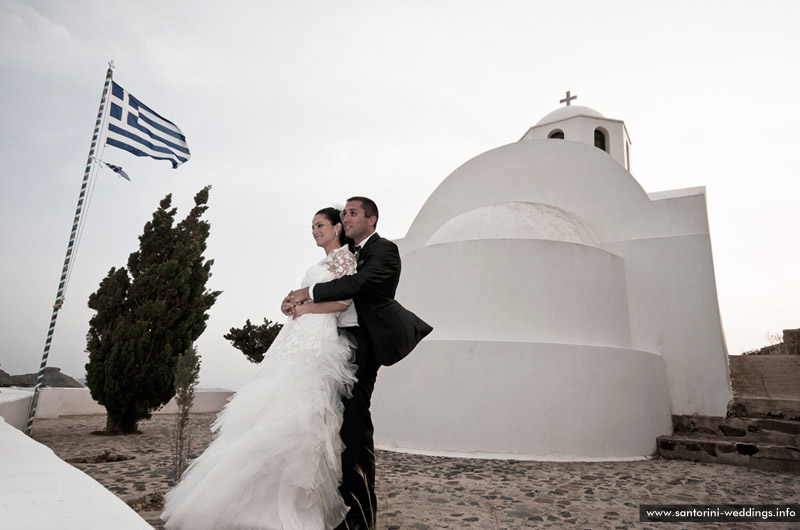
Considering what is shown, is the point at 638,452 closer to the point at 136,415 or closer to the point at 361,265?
the point at 361,265

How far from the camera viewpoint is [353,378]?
2.61 m

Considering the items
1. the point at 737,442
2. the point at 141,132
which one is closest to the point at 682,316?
the point at 737,442

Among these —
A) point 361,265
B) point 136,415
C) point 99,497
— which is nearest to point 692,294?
point 361,265

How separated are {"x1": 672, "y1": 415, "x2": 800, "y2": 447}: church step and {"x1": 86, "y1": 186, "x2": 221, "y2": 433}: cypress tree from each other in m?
7.40

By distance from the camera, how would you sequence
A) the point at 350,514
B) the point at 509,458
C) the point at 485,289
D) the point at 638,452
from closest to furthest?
the point at 350,514, the point at 509,458, the point at 638,452, the point at 485,289

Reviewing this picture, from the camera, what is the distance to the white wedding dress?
7.27ft

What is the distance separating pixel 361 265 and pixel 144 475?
307cm

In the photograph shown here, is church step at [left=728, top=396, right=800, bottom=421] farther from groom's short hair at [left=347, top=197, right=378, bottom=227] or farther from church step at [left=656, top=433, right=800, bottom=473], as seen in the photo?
groom's short hair at [left=347, top=197, right=378, bottom=227]

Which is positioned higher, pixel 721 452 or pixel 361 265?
pixel 361 265

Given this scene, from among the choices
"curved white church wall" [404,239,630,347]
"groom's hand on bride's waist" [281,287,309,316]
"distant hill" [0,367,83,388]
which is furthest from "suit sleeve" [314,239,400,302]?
"distant hill" [0,367,83,388]

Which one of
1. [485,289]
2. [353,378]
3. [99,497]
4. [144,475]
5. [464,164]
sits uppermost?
[464,164]

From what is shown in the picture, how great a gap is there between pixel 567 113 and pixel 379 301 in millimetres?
10461

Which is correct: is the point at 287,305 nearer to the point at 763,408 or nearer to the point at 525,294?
the point at 525,294

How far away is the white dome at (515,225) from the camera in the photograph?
707 cm
